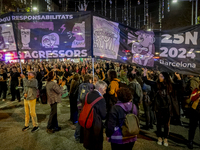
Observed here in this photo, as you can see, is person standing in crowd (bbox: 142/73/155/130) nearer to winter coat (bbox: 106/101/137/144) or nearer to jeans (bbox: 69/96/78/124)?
jeans (bbox: 69/96/78/124)

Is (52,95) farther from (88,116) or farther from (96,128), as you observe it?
(96,128)

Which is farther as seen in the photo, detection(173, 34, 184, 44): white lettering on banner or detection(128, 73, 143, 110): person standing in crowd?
detection(128, 73, 143, 110): person standing in crowd

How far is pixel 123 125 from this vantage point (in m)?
2.47

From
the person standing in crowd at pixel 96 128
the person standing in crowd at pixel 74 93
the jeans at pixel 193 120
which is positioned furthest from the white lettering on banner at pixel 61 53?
the jeans at pixel 193 120

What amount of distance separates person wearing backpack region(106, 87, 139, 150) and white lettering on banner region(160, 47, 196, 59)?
74.9 inches

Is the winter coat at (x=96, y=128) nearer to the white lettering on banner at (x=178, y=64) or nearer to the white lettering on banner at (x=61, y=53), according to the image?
the white lettering on banner at (x=61, y=53)

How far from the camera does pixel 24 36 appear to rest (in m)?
3.89

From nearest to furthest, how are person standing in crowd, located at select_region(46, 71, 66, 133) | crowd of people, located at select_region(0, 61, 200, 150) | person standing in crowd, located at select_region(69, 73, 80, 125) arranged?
crowd of people, located at select_region(0, 61, 200, 150), person standing in crowd, located at select_region(46, 71, 66, 133), person standing in crowd, located at select_region(69, 73, 80, 125)

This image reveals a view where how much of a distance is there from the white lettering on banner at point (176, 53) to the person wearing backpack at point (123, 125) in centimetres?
190

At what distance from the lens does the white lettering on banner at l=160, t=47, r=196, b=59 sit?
3574mm

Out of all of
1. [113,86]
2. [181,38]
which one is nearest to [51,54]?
[113,86]

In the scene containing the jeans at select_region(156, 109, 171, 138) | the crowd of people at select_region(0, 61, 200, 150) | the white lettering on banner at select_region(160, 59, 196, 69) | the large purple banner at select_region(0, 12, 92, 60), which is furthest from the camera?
the jeans at select_region(156, 109, 171, 138)

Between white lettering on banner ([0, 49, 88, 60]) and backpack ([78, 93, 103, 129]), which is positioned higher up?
white lettering on banner ([0, 49, 88, 60])

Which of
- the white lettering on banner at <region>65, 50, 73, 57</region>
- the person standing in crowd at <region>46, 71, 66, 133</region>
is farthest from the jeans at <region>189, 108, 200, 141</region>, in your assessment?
the person standing in crowd at <region>46, 71, 66, 133</region>
